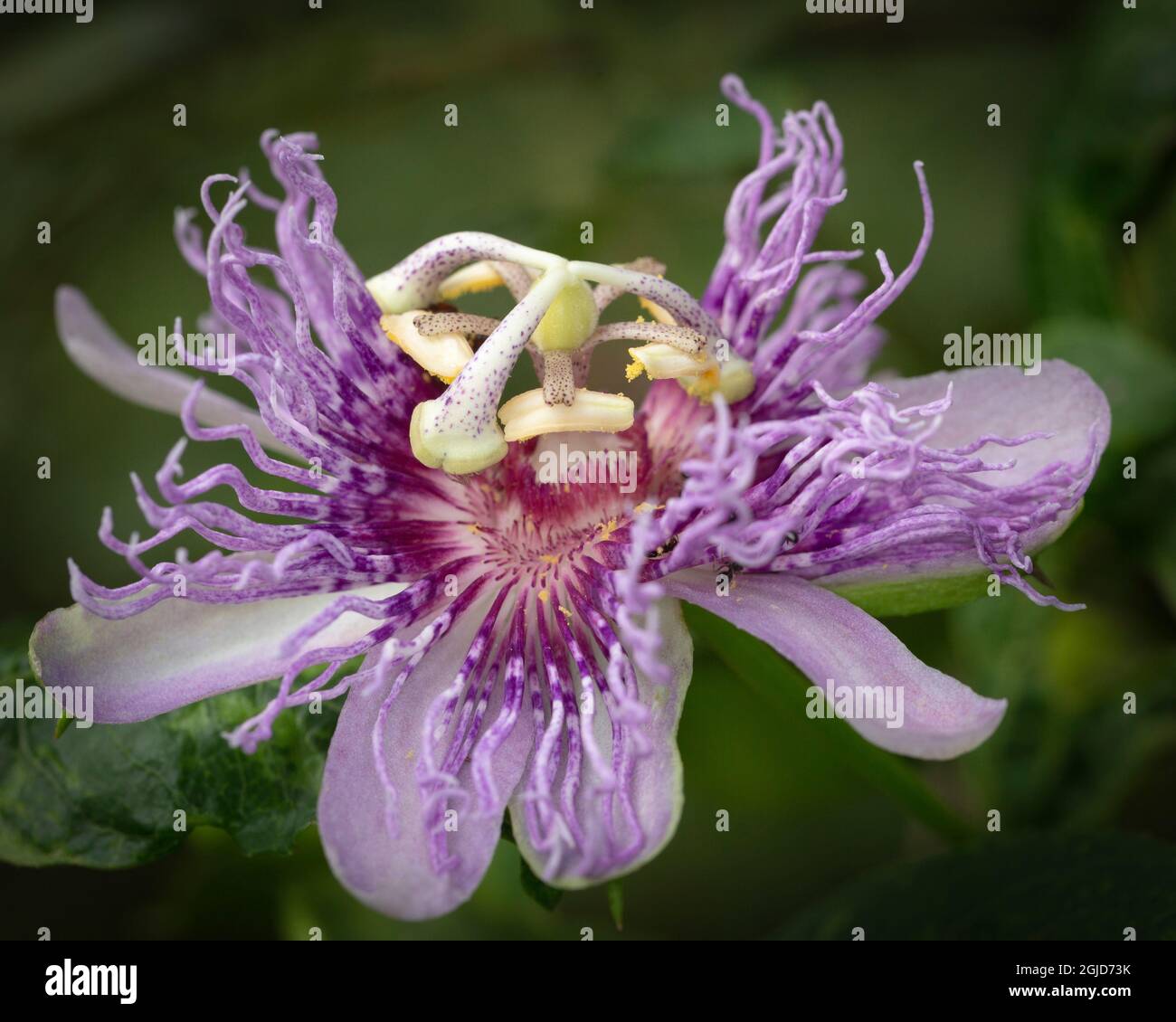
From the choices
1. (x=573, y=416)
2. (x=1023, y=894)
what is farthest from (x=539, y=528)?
(x=1023, y=894)

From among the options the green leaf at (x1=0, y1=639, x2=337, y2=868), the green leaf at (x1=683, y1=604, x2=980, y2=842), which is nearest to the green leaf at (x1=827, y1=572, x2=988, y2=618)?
the green leaf at (x1=683, y1=604, x2=980, y2=842)

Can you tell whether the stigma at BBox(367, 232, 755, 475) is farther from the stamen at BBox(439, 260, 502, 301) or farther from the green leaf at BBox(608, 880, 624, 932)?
the green leaf at BBox(608, 880, 624, 932)

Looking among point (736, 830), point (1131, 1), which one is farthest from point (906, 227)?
point (736, 830)

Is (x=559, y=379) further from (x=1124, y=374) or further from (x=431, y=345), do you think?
(x=1124, y=374)

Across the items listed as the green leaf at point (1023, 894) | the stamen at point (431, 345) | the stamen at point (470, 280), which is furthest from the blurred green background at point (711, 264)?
the stamen at point (470, 280)

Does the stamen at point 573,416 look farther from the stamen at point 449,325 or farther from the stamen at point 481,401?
the stamen at point 449,325

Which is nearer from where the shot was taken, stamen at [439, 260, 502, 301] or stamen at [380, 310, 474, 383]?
stamen at [380, 310, 474, 383]
